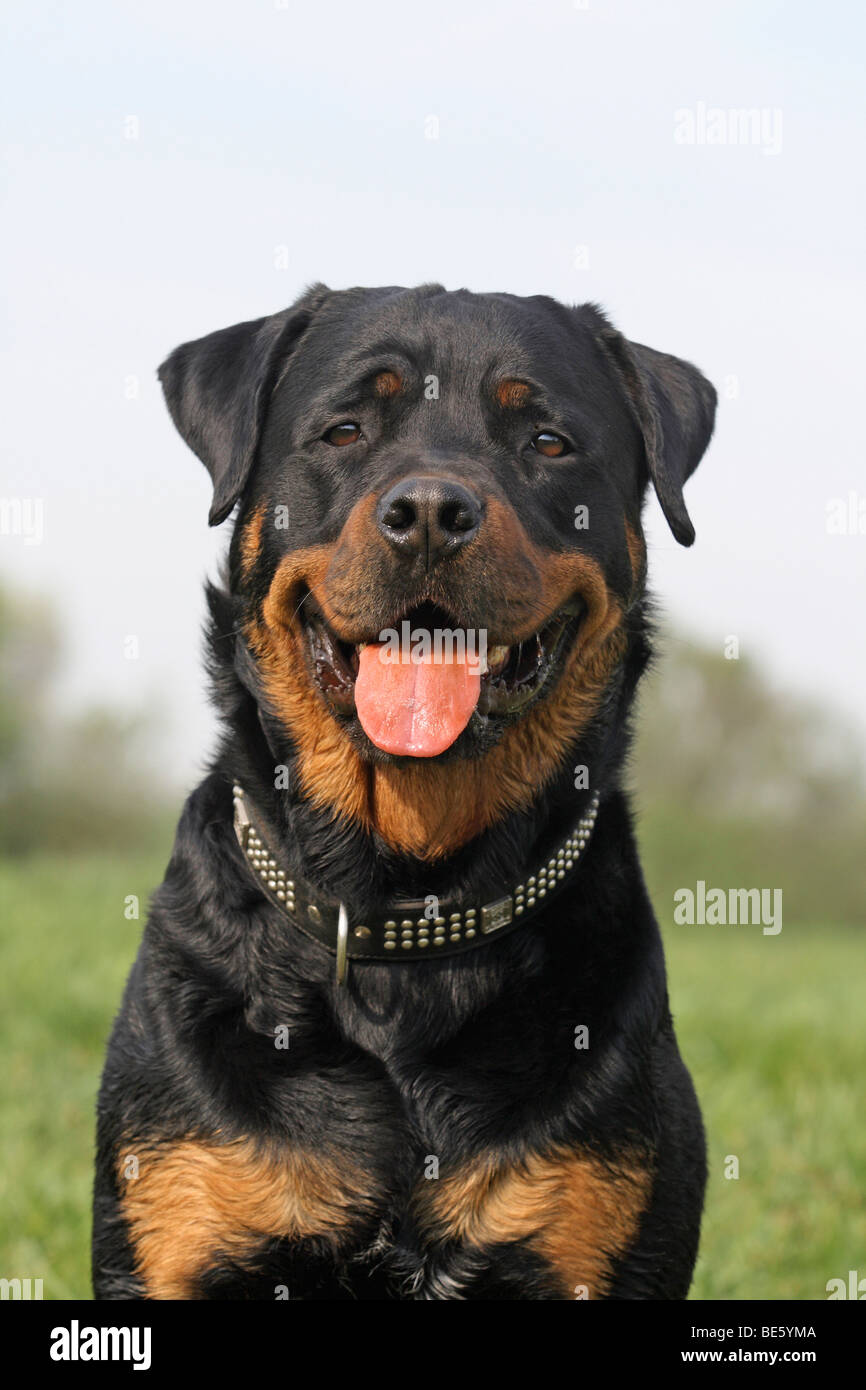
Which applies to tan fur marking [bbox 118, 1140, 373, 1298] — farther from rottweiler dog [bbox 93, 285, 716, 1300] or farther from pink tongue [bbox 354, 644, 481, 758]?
pink tongue [bbox 354, 644, 481, 758]

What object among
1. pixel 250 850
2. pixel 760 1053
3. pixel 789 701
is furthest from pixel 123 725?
pixel 250 850

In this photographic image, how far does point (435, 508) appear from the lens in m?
2.93

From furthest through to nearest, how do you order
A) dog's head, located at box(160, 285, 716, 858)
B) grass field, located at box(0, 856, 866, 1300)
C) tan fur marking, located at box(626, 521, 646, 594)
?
→ grass field, located at box(0, 856, 866, 1300) < tan fur marking, located at box(626, 521, 646, 594) < dog's head, located at box(160, 285, 716, 858)

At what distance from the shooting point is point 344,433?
3373 millimetres

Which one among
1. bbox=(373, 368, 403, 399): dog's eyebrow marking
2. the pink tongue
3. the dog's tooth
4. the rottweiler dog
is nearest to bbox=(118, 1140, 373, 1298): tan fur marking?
the rottweiler dog

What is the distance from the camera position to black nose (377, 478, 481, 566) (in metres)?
2.93

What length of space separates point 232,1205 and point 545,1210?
621mm

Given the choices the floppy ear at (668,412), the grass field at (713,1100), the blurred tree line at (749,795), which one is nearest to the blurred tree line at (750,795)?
the blurred tree line at (749,795)

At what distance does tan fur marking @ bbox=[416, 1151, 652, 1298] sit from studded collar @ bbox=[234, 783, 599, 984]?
453mm

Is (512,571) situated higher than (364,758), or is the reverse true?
(512,571)

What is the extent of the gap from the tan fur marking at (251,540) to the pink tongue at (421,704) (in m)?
0.49

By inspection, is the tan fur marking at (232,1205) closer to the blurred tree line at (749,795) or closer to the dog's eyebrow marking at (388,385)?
the dog's eyebrow marking at (388,385)
